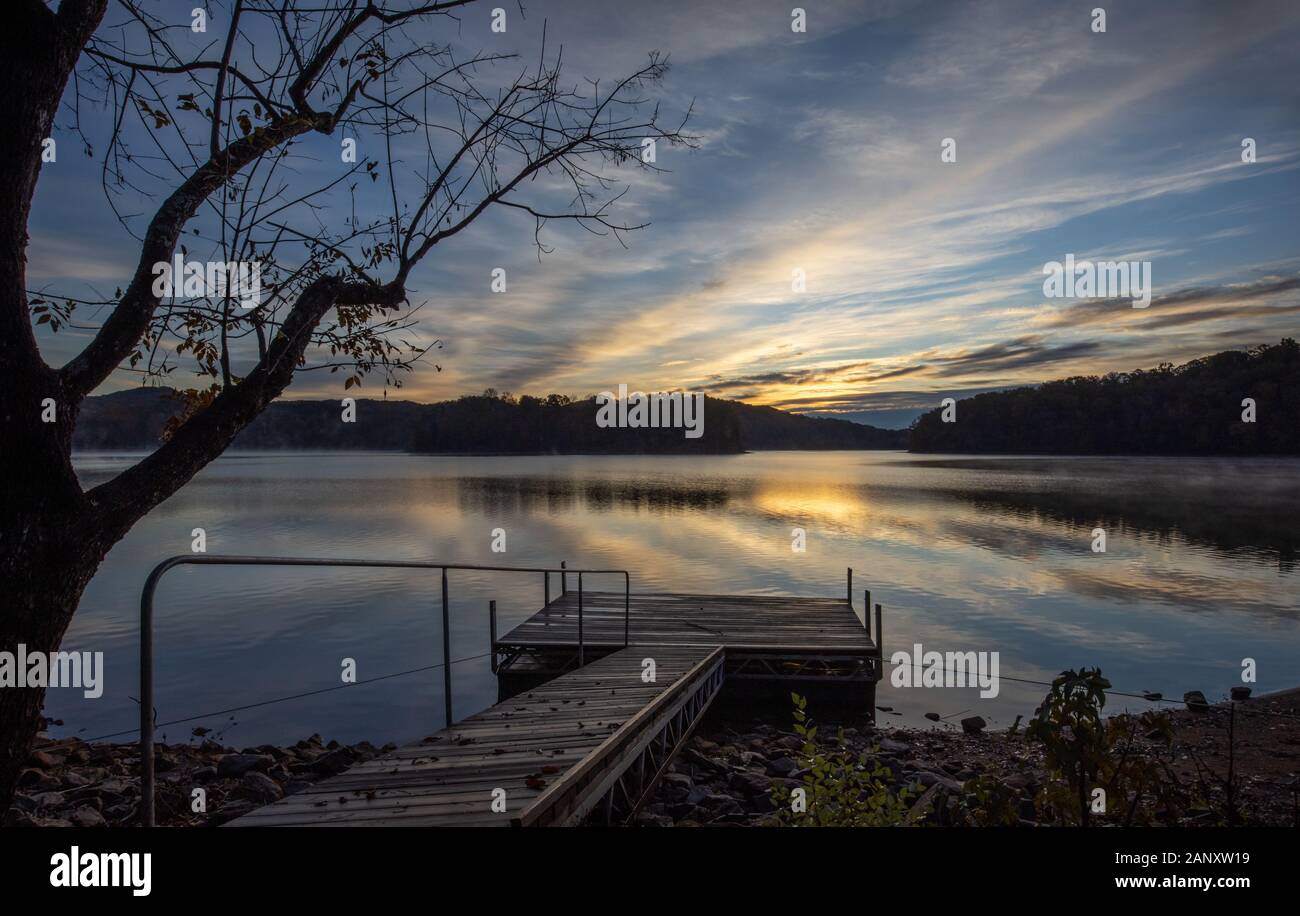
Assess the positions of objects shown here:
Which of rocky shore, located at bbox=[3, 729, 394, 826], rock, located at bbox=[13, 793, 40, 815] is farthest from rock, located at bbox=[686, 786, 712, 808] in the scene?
rock, located at bbox=[13, 793, 40, 815]

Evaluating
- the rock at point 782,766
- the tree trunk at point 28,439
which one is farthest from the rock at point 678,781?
the tree trunk at point 28,439

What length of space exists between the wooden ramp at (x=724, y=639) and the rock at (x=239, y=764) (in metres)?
3.69

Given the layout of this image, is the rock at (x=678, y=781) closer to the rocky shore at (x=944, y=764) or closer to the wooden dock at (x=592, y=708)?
the rocky shore at (x=944, y=764)

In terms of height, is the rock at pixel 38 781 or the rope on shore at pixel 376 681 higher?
the rock at pixel 38 781

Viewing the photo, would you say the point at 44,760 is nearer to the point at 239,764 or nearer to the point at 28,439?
the point at 239,764

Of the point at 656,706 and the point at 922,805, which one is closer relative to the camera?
the point at 922,805

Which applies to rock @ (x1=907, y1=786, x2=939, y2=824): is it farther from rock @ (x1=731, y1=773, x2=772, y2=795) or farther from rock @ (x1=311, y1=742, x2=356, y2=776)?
rock @ (x1=311, y1=742, x2=356, y2=776)

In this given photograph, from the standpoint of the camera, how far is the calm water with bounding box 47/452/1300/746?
49.5ft

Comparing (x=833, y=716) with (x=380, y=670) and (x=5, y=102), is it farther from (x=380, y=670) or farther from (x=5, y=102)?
(x=5, y=102)

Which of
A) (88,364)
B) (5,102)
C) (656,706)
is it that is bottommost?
(656,706)

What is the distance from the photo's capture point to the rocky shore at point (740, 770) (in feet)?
24.6
